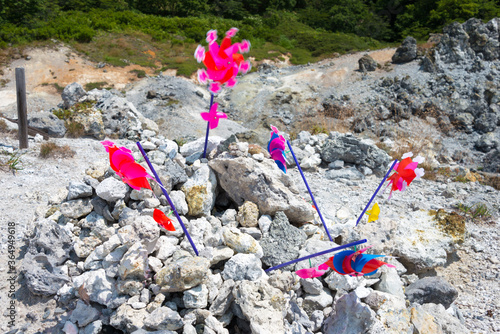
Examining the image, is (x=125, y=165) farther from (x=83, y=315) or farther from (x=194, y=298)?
(x=83, y=315)

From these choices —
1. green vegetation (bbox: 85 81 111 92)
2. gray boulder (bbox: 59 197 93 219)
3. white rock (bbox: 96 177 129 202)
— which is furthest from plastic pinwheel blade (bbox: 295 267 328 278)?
green vegetation (bbox: 85 81 111 92)

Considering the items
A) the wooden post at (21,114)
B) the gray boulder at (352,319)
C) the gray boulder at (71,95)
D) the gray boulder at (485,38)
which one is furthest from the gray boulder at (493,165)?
→ the gray boulder at (71,95)

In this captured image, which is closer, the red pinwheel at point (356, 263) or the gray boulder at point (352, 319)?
the red pinwheel at point (356, 263)

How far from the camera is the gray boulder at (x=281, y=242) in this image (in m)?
3.21

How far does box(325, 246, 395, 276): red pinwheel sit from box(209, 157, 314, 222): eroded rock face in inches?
47.1

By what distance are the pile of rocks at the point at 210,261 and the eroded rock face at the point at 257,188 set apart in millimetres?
12

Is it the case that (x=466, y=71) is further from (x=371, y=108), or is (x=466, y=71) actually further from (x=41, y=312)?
(x=41, y=312)

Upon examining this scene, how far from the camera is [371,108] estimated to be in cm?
1340

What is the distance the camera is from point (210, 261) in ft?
9.58

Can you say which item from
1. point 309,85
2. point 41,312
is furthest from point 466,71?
point 41,312

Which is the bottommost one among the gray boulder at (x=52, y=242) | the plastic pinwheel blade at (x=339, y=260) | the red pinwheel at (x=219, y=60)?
the gray boulder at (x=52, y=242)

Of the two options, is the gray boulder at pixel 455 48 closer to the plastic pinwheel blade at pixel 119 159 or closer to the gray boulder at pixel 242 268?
the gray boulder at pixel 242 268

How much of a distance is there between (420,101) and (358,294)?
12893 mm

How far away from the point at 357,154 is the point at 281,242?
12.0 ft
